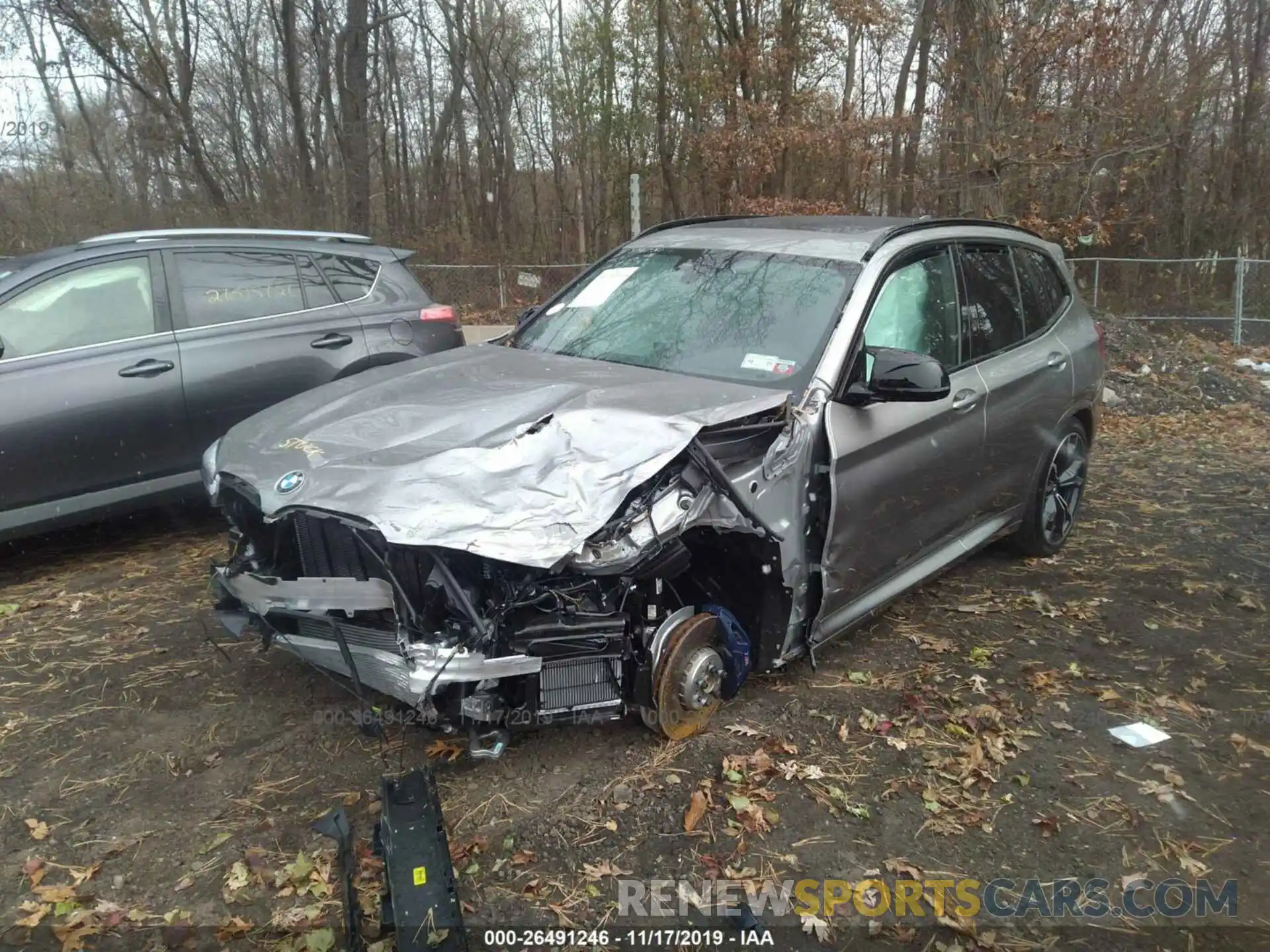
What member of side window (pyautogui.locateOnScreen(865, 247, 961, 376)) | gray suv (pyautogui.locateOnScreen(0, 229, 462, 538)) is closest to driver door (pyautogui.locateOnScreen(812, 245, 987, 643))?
side window (pyautogui.locateOnScreen(865, 247, 961, 376))

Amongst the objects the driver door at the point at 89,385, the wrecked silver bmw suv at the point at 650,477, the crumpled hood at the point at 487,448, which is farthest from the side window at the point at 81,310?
the wrecked silver bmw suv at the point at 650,477

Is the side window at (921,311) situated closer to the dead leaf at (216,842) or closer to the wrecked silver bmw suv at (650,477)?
the wrecked silver bmw suv at (650,477)

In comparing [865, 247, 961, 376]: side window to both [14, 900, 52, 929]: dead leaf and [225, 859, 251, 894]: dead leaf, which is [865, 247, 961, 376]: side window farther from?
[14, 900, 52, 929]: dead leaf


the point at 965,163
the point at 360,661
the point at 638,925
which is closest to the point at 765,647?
the point at 638,925

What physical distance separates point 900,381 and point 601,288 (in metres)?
1.68

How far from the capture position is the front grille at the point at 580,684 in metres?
3.09

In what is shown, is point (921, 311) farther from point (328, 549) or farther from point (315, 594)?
point (315, 594)

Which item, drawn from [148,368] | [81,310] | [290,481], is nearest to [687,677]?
[290,481]

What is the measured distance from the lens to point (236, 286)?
225 inches

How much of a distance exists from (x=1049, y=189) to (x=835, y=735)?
1543 centimetres

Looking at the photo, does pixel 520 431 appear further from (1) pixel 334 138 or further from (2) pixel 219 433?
(1) pixel 334 138

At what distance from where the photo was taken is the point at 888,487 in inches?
152

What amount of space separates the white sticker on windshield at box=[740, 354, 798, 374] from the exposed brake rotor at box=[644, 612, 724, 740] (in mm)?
995

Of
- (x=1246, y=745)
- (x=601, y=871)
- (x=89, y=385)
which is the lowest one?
(x=1246, y=745)
